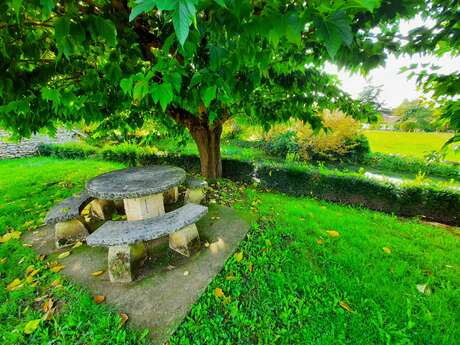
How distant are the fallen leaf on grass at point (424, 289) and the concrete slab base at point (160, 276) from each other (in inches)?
94.1

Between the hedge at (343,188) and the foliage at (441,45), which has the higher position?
the foliage at (441,45)

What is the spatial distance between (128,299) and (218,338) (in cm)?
115

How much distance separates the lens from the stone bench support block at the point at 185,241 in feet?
10.1

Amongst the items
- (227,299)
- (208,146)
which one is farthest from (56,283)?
(208,146)

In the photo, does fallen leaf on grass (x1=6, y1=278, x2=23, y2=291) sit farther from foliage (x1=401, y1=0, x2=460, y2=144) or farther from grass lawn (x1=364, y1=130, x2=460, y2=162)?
grass lawn (x1=364, y1=130, x2=460, y2=162)

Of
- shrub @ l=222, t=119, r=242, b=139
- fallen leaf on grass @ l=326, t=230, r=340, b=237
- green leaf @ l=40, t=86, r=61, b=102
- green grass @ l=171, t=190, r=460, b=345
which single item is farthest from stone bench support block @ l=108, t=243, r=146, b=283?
shrub @ l=222, t=119, r=242, b=139

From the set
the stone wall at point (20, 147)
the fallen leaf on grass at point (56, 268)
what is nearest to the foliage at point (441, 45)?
the fallen leaf on grass at point (56, 268)

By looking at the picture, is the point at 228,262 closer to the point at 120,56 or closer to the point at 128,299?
the point at 128,299

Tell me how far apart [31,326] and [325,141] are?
1408cm

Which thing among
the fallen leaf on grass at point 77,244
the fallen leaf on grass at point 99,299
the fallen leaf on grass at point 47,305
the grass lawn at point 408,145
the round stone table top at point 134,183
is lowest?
the grass lawn at point 408,145

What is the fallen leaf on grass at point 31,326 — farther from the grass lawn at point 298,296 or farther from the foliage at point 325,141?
the foliage at point 325,141

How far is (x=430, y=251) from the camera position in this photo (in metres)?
3.50

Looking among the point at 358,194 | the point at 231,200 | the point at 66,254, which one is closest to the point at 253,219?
the point at 231,200

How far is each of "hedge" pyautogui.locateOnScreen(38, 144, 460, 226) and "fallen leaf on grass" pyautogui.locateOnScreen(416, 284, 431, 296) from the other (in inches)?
152
